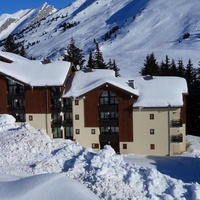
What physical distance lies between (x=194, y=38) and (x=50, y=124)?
272 ft

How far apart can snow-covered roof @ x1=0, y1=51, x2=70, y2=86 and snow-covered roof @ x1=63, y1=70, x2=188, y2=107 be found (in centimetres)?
154

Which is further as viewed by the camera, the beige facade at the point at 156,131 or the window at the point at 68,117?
the window at the point at 68,117

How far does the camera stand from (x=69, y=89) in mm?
39562

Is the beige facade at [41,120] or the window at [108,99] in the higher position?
the window at [108,99]

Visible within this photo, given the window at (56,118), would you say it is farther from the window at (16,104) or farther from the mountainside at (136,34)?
the mountainside at (136,34)

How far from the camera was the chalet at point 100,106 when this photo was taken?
3731 centimetres

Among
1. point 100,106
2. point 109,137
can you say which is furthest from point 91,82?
point 109,137

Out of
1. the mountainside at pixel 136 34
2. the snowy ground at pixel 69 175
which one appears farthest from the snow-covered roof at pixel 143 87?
the mountainside at pixel 136 34

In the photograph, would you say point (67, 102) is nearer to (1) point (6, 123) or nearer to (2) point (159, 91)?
(2) point (159, 91)

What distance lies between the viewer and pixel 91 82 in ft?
131

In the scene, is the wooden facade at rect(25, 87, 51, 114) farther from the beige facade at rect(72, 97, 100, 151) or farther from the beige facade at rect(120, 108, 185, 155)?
the beige facade at rect(120, 108, 185, 155)

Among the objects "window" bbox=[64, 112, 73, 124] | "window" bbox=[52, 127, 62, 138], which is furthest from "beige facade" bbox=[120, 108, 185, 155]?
"window" bbox=[52, 127, 62, 138]

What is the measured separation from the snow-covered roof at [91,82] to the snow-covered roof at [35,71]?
51.1 inches

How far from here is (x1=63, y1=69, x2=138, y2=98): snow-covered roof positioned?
124 ft
